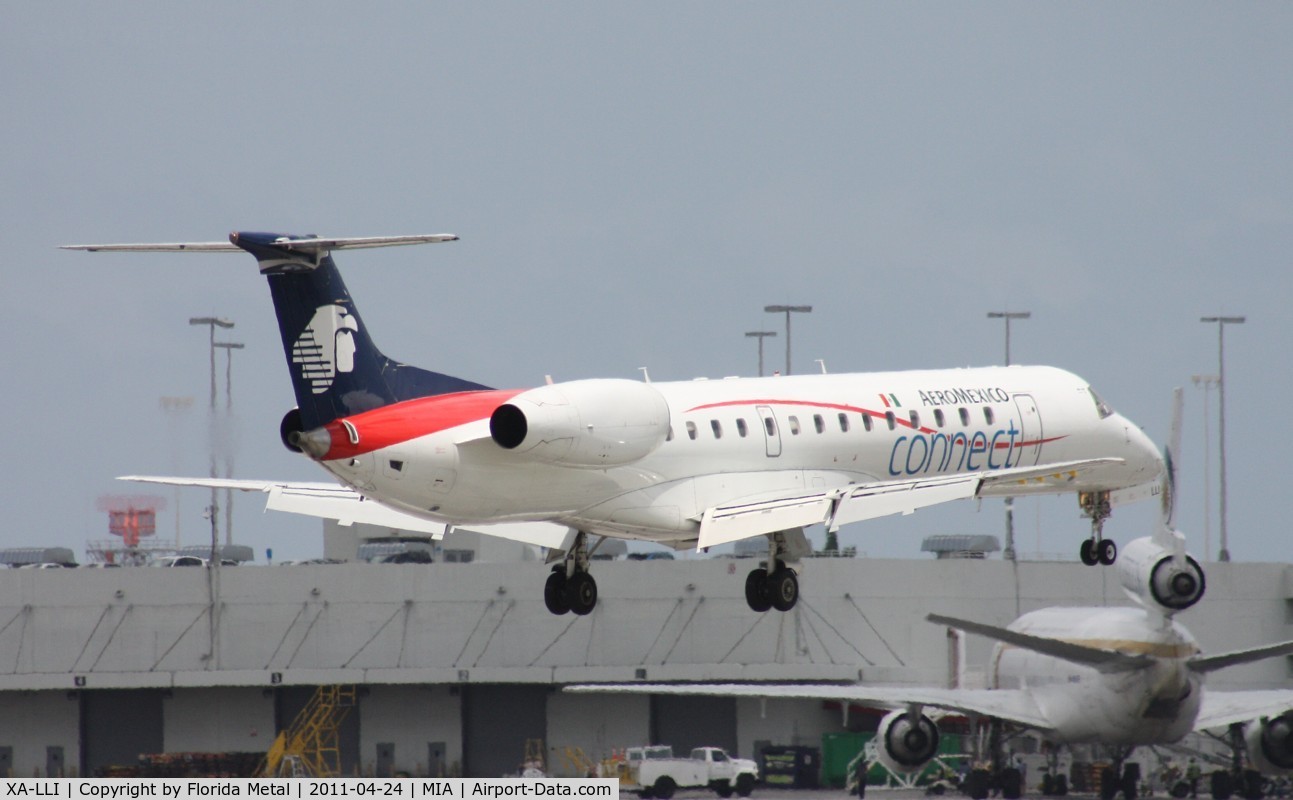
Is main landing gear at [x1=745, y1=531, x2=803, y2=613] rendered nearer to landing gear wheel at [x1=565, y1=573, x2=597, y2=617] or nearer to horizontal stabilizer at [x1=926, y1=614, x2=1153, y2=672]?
landing gear wheel at [x1=565, y1=573, x2=597, y2=617]

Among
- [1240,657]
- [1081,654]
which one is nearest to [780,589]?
[1081,654]

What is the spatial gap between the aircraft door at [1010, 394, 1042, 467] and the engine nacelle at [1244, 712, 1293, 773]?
48.4 feet

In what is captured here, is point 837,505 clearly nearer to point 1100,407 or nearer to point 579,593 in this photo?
point 579,593

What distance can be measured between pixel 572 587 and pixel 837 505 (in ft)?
15.6

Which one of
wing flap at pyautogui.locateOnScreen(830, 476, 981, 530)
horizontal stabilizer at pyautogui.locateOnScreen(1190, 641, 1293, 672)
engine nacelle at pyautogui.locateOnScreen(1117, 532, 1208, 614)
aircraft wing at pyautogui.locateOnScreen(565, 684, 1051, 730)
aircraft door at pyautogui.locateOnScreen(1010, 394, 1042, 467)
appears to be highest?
aircraft door at pyautogui.locateOnScreen(1010, 394, 1042, 467)

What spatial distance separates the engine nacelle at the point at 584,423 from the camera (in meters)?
30.0

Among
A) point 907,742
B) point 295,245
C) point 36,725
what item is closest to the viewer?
point 295,245

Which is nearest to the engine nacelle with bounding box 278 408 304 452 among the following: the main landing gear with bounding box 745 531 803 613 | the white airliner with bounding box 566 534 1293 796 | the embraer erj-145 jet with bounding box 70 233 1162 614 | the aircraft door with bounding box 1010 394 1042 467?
the embraer erj-145 jet with bounding box 70 233 1162 614

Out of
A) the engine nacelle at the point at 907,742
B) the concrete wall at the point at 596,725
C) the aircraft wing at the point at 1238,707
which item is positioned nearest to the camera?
the aircraft wing at the point at 1238,707

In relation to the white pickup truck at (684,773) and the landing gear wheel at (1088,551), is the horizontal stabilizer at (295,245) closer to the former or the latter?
the landing gear wheel at (1088,551)

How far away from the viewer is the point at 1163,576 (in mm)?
42000

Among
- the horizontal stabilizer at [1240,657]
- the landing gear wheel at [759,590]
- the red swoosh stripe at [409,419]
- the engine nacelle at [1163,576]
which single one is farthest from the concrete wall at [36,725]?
the red swoosh stripe at [409,419]

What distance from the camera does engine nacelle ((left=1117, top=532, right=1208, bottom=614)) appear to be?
137ft

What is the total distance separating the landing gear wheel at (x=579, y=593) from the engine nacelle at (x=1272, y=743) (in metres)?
21.9
